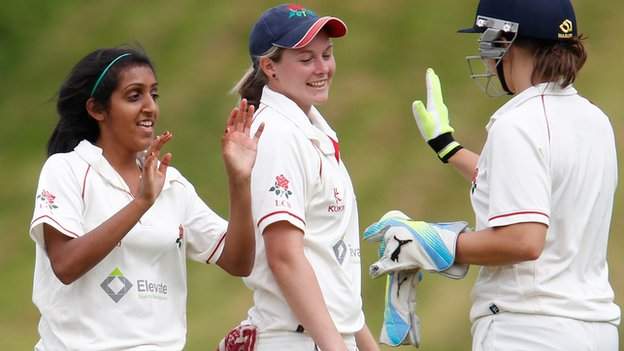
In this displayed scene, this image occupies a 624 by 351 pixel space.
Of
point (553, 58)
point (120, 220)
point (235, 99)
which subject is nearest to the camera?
point (120, 220)

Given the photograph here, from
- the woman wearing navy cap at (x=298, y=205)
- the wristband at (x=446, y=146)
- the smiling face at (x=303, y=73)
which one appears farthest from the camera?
the wristband at (x=446, y=146)

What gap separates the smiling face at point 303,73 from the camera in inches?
171

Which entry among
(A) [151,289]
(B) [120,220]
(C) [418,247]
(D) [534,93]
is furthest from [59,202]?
(D) [534,93]

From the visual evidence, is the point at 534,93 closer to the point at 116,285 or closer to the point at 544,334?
the point at 544,334

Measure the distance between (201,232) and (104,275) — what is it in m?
0.39

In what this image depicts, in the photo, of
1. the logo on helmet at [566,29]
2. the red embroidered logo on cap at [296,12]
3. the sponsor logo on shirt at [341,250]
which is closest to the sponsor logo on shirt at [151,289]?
the sponsor logo on shirt at [341,250]

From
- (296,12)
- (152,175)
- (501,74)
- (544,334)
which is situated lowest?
(544,334)

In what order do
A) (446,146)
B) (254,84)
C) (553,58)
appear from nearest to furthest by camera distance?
(553,58) < (254,84) < (446,146)

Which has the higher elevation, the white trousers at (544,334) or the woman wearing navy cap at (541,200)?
the woman wearing navy cap at (541,200)

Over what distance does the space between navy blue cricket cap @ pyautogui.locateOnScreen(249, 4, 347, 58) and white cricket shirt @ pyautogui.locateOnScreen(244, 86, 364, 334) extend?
0.16 metres

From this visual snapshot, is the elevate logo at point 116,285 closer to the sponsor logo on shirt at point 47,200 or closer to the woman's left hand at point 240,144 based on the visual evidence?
the sponsor logo on shirt at point 47,200

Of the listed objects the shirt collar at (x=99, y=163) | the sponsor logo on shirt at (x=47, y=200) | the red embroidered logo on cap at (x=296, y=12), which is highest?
the red embroidered logo on cap at (x=296, y=12)

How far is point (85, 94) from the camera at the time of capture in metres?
4.33

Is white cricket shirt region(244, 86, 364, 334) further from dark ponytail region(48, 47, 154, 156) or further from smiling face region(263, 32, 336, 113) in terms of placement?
dark ponytail region(48, 47, 154, 156)
